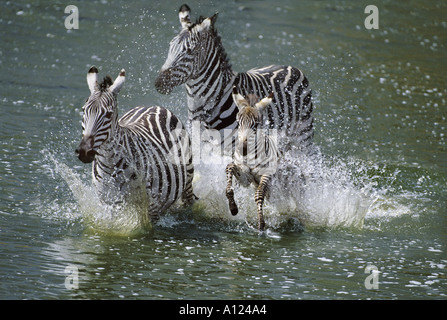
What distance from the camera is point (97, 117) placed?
25.8 ft

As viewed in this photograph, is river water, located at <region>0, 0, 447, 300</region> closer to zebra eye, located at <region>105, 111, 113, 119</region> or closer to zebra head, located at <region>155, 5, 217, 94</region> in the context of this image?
zebra eye, located at <region>105, 111, 113, 119</region>

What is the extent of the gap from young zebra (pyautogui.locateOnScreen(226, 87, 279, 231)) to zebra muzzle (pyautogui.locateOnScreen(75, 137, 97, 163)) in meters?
1.63

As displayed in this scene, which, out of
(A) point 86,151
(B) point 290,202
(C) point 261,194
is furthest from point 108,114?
(B) point 290,202

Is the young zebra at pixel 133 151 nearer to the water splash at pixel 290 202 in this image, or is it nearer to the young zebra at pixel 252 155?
the water splash at pixel 290 202

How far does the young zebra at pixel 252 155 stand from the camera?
28.2ft

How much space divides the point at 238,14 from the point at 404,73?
492cm

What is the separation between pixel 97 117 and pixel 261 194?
79.2 inches

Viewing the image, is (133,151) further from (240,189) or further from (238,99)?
(240,189)

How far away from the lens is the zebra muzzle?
7.66m

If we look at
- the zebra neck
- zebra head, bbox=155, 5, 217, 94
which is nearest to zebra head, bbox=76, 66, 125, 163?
zebra head, bbox=155, 5, 217, 94

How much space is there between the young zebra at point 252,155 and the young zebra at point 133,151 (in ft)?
2.32

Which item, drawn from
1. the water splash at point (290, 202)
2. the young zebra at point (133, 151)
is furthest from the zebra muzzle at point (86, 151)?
the water splash at point (290, 202)

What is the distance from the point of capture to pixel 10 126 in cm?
1212
